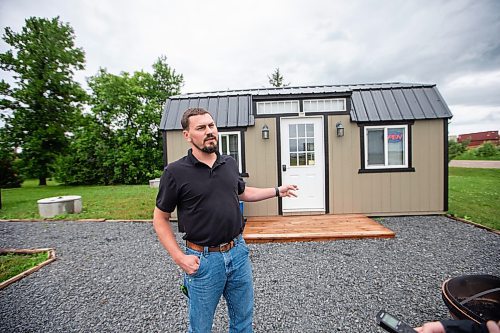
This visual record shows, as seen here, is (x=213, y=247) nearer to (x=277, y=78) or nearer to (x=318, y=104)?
(x=318, y=104)

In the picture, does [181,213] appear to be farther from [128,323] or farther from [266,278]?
[266,278]

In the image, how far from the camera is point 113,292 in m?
2.88

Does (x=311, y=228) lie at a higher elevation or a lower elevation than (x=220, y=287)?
Answer: lower

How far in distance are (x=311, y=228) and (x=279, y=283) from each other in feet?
6.62

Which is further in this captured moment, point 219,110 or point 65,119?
point 65,119

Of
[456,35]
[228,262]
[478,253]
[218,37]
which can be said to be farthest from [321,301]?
[218,37]

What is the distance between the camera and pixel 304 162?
582 cm

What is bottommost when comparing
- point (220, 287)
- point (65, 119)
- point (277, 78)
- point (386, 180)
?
point (220, 287)

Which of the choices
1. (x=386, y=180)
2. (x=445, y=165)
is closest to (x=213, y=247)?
(x=386, y=180)

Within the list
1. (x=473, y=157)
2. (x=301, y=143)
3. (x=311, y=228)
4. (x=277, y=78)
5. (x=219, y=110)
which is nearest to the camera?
(x=311, y=228)

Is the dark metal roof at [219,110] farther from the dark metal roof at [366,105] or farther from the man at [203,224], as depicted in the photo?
the man at [203,224]

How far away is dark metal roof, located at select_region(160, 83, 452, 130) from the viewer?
18.3 ft

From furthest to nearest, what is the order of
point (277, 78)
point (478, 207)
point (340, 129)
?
point (277, 78) → point (478, 207) → point (340, 129)

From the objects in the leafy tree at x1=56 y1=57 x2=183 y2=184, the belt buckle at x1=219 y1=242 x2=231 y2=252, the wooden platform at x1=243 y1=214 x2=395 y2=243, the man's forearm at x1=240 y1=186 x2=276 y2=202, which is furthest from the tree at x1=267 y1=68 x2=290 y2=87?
the belt buckle at x1=219 y1=242 x2=231 y2=252
